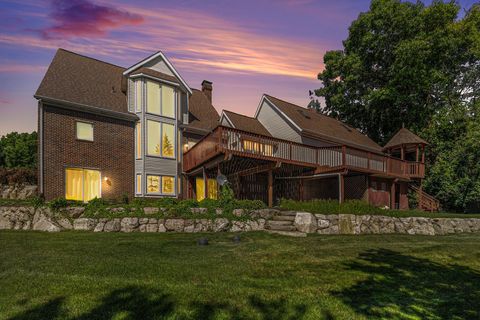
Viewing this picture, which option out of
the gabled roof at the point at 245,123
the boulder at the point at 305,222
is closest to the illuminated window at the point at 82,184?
the gabled roof at the point at 245,123

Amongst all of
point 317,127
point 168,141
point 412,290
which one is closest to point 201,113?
point 168,141

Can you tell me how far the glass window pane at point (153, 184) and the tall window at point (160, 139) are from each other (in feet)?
4.68

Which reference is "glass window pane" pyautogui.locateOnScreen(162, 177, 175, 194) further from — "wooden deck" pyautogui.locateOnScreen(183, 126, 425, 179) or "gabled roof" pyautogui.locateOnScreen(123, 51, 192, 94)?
"gabled roof" pyautogui.locateOnScreen(123, 51, 192, 94)

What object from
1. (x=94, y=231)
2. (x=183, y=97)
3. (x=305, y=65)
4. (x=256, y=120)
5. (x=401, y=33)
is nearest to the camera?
(x=94, y=231)

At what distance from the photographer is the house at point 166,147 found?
15898mm

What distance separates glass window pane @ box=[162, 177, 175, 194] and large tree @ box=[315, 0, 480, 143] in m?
19.9

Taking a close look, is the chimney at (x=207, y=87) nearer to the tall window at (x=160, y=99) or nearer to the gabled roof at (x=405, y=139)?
the tall window at (x=160, y=99)

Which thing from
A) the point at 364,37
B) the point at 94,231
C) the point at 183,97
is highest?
the point at 364,37

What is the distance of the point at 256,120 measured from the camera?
24.7 metres

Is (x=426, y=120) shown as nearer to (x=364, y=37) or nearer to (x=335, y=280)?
(x=364, y=37)

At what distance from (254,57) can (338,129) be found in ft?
51.1

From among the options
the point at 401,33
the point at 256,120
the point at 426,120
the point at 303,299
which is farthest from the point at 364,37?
the point at 303,299

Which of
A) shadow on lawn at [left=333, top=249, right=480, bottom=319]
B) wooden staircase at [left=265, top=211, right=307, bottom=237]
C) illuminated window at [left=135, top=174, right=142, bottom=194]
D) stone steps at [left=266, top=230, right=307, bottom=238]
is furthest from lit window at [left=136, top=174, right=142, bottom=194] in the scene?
shadow on lawn at [left=333, top=249, right=480, bottom=319]

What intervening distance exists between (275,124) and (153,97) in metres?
8.73
